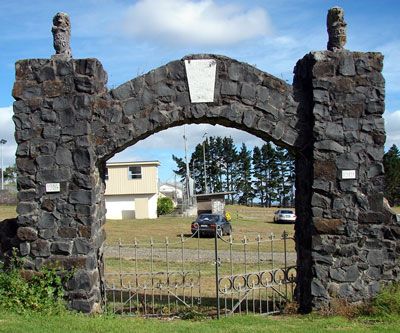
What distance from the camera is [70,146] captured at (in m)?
7.77

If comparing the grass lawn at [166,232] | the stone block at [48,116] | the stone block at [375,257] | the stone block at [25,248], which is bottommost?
the grass lawn at [166,232]

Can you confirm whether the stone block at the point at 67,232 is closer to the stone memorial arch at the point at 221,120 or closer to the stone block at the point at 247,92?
the stone memorial arch at the point at 221,120

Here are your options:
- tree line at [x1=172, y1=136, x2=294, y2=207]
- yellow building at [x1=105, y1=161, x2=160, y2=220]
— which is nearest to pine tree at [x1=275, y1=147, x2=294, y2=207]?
tree line at [x1=172, y1=136, x2=294, y2=207]

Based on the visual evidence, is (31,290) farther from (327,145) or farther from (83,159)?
(327,145)

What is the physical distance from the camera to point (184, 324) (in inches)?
280

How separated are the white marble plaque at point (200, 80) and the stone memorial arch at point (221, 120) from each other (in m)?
0.02

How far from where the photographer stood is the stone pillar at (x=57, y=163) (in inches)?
302

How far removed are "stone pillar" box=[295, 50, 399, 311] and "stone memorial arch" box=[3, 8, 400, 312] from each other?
15mm

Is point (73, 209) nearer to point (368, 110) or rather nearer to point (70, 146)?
point (70, 146)

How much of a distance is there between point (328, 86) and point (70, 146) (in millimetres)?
3962

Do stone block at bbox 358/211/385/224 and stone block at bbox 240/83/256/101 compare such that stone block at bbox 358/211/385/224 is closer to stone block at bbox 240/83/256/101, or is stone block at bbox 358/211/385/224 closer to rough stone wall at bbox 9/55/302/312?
rough stone wall at bbox 9/55/302/312

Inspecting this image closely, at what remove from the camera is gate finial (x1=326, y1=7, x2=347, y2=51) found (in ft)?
25.6

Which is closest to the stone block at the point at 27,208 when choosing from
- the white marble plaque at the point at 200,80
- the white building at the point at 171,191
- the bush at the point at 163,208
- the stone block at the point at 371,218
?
the white marble plaque at the point at 200,80

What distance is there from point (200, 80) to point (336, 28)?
2.21m
